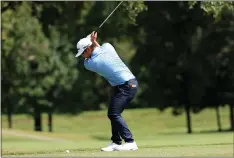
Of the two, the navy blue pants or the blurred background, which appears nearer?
the navy blue pants

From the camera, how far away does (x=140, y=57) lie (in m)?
44.8

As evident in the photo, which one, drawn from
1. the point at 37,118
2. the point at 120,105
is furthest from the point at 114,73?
the point at 37,118

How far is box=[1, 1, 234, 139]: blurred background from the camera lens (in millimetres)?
38875

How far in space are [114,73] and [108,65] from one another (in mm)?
187

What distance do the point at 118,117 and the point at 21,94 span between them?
4200 cm

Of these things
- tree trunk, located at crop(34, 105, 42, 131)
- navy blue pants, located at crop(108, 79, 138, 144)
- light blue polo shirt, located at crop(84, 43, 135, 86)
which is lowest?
tree trunk, located at crop(34, 105, 42, 131)

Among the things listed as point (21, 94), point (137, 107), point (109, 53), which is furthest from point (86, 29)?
point (137, 107)

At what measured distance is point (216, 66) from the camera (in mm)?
43969

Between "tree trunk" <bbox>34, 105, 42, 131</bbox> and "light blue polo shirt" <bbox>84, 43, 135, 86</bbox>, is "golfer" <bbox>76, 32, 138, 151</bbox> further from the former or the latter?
"tree trunk" <bbox>34, 105, 42, 131</bbox>

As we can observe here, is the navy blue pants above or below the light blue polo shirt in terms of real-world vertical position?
below

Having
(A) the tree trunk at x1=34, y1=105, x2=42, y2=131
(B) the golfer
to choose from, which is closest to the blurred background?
(A) the tree trunk at x1=34, y1=105, x2=42, y2=131

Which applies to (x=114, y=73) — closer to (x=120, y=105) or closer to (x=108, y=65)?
(x=108, y=65)

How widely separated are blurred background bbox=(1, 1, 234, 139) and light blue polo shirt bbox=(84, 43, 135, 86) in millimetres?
19760

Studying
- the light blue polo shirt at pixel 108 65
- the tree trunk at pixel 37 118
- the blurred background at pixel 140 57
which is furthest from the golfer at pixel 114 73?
the tree trunk at pixel 37 118
